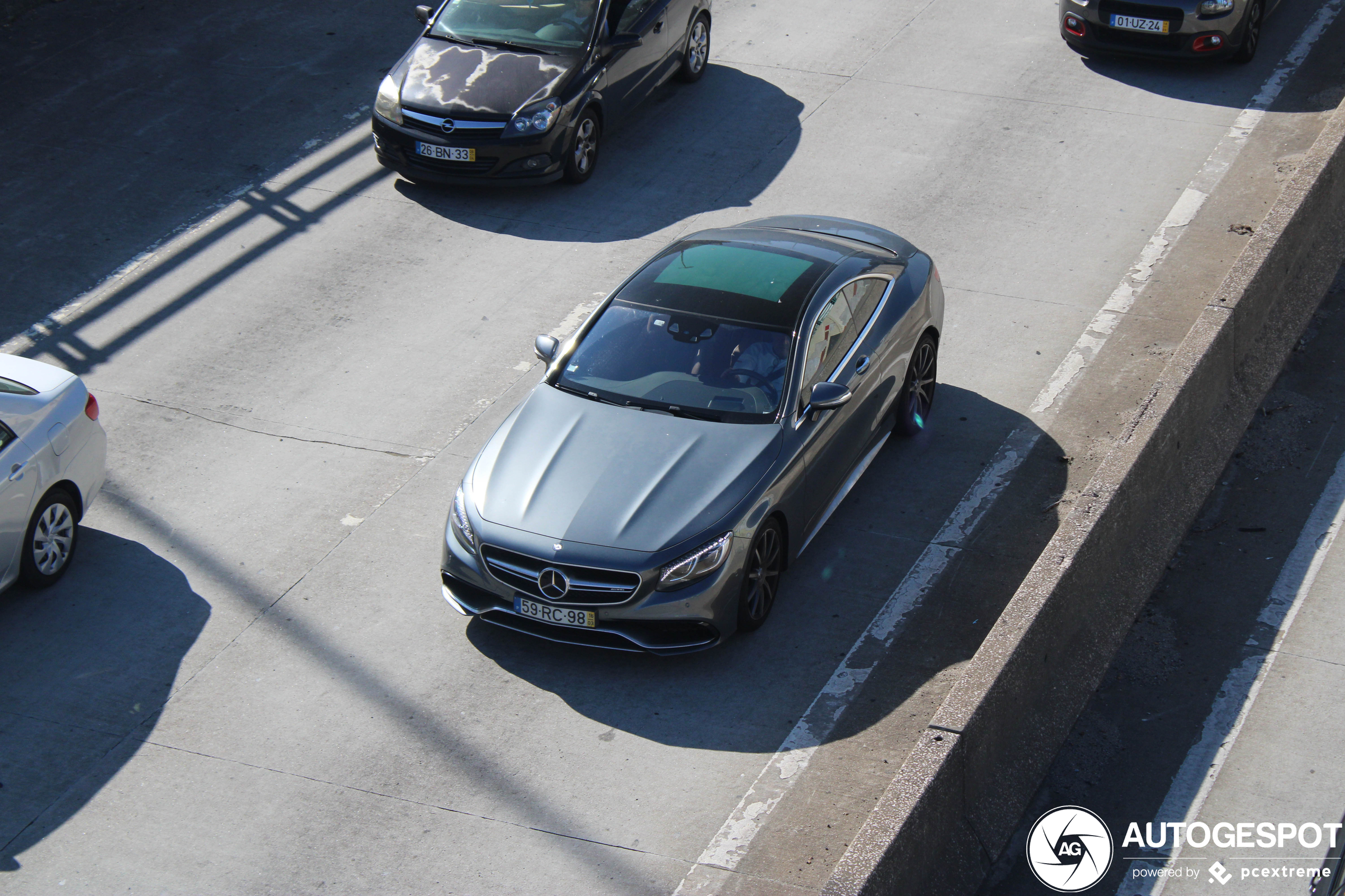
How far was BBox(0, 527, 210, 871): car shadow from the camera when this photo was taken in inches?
277

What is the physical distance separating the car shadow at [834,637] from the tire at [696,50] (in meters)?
7.03

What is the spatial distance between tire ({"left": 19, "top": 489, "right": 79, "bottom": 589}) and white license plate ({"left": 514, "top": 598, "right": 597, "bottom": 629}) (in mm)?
2893

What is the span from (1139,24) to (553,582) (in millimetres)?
10459

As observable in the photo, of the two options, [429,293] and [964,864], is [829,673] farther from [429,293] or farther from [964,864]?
[429,293]

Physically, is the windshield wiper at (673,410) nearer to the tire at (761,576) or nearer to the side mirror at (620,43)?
the tire at (761,576)

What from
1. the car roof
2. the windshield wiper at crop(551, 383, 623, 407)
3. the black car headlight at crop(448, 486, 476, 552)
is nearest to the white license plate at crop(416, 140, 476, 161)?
the car roof

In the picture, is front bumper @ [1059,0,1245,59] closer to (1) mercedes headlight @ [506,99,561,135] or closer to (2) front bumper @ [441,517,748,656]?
(1) mercedes headlight @ [506,99,561,135]

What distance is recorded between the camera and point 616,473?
7762 millimetres

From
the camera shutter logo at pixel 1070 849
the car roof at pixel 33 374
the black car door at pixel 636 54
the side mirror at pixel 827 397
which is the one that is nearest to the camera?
the camera shutter logo at pixel 1070 849

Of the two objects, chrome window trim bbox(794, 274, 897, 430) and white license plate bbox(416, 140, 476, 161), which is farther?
white license plate bbox(416, 140, 476, 161)

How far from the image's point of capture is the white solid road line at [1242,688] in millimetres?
6395

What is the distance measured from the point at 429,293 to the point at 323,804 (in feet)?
18.1

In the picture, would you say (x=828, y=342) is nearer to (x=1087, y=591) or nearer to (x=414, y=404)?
(x=1087, y=591)

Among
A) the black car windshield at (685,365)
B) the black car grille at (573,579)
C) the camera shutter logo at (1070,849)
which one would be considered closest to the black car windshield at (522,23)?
the black car windshield at (685,365)
